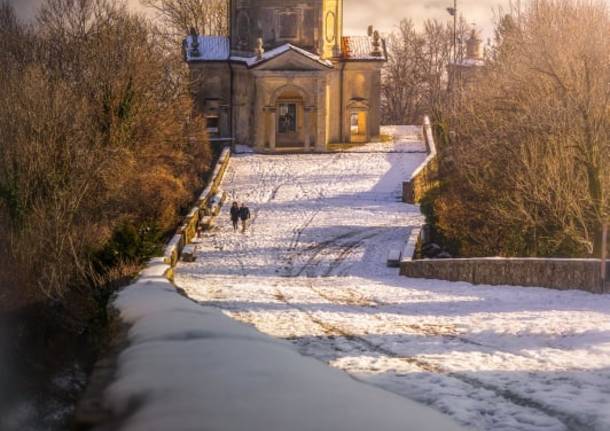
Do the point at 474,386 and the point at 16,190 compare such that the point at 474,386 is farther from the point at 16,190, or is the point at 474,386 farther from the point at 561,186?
the point at 16,190

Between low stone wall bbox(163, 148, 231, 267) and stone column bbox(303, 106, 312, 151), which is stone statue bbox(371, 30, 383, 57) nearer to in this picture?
stone column bbox(303, 106, 312, 151)

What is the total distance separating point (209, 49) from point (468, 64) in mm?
24185

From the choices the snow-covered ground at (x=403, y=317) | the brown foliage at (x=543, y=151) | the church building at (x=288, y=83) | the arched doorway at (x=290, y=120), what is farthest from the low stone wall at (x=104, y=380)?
the arched doorway at (x=290, y=120)

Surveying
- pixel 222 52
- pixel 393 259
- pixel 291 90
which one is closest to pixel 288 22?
pixel 291 90

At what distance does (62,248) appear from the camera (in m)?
20.7

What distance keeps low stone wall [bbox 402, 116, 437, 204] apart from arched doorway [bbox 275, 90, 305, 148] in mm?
7604

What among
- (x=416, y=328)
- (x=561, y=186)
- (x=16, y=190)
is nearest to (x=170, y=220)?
(x=16, y=190)

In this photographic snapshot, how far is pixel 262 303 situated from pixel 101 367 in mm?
9723

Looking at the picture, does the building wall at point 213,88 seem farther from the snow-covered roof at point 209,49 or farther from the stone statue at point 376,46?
the stone statue at point 376,46

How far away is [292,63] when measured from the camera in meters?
46.4

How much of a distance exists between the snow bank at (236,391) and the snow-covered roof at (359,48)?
44322mm

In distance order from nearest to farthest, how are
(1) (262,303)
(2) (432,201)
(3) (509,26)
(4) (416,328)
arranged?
(4) (416,328)
(1) (262,303)
(2) (432,201)
(3) (509,26)

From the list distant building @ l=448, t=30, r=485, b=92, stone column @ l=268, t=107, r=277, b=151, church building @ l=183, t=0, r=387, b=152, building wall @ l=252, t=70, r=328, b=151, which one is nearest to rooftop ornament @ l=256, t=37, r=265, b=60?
church building @ l=183, t=0, r=387, b=152

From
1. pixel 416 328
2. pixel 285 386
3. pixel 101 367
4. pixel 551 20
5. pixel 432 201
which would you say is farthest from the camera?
pixel 432 201
